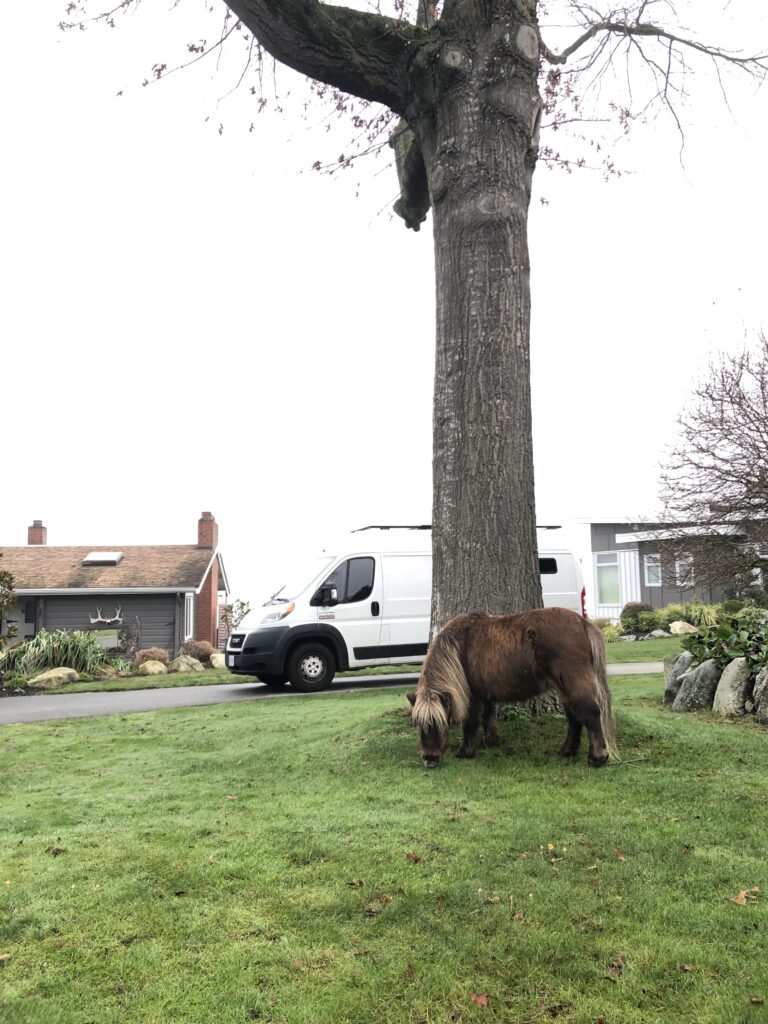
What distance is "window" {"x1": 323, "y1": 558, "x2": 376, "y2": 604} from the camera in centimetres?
1420

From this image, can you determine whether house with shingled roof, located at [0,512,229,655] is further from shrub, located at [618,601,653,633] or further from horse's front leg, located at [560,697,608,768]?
horse's front leg, located at [560,697,608,768]

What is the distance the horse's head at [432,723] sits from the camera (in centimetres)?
534

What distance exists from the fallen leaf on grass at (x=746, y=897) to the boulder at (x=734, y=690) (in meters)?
4.55

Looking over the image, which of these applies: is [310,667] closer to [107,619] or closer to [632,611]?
[632,611]

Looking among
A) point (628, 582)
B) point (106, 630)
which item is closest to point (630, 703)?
point (628, 582)

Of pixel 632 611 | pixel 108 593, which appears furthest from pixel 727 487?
pixel 108 593

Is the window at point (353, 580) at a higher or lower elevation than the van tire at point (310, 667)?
higher

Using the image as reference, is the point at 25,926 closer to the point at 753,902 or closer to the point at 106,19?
the point at 753,902

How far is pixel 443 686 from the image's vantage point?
5473 mm

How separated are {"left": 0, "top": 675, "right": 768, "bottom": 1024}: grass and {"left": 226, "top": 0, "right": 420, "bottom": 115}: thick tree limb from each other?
5.93 meters

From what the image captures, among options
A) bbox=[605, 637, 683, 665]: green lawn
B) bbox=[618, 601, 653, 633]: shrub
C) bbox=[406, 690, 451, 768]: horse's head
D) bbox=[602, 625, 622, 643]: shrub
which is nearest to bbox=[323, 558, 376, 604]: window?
bbox=[605, 637, 683, 665]: green lawn

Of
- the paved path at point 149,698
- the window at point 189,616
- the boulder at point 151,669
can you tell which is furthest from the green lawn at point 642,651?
the window at point 189,616

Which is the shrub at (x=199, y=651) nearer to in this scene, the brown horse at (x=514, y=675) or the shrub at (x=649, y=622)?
the shrub at (x=649, y=622)

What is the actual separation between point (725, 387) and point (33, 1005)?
16768 mm
